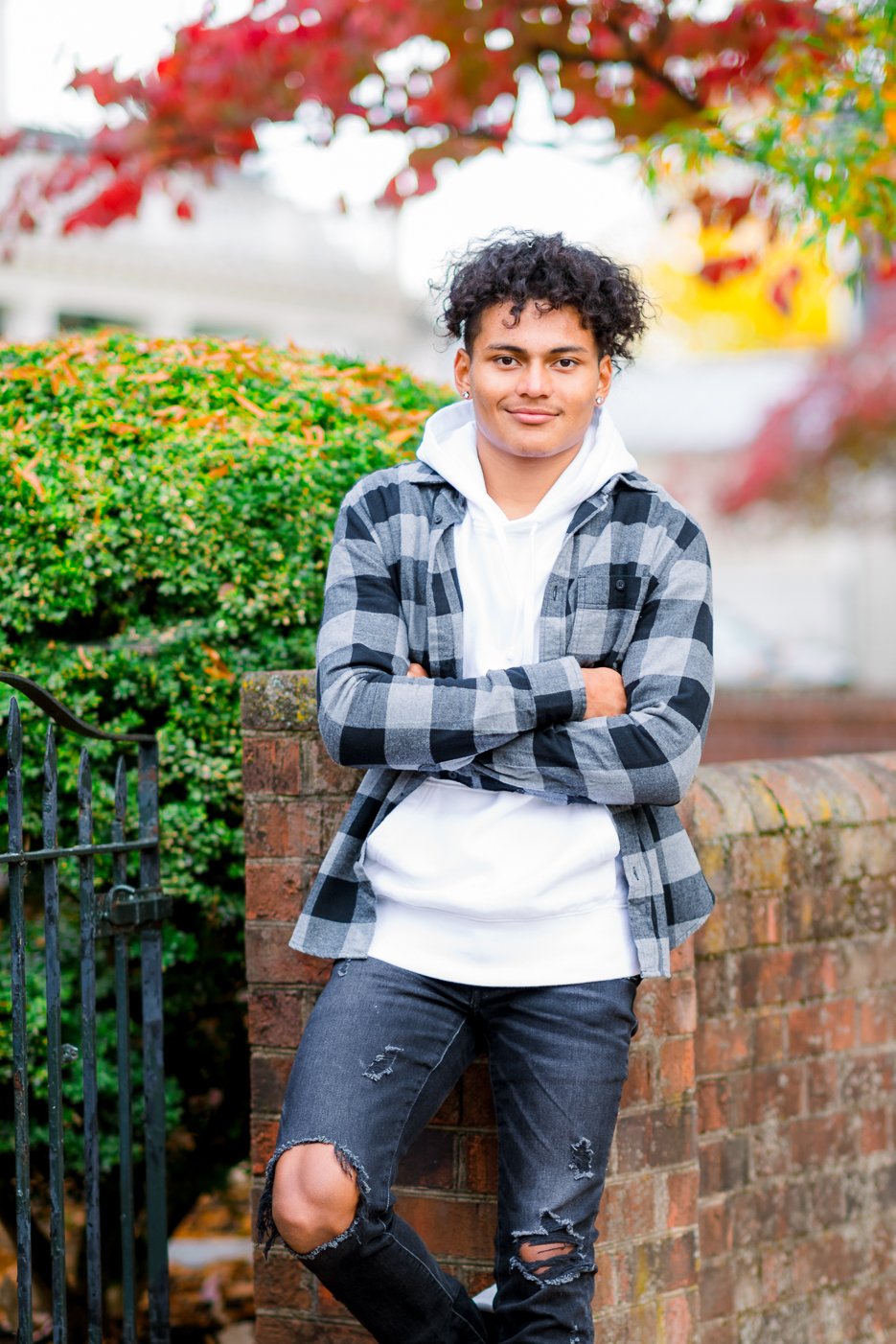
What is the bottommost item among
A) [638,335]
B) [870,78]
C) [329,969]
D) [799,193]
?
[329,969]

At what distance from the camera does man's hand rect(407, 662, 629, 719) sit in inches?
99.4

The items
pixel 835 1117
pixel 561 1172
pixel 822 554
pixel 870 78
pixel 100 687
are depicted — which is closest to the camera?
pixel 561 1172

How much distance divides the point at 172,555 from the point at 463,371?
2.81 feet

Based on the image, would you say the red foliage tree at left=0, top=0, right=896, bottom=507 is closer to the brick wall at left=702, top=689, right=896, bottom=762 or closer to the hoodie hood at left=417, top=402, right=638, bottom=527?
the hoodie hood at left=417, top=402, right=638, bottom=527

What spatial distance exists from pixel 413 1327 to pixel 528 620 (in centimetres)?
120

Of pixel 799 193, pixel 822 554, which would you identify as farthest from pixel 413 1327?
pixel 822 554

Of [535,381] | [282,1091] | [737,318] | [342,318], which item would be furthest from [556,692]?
[737,318]

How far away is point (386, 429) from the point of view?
3.54 metres

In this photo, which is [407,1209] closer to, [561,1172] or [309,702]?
[561,1172]

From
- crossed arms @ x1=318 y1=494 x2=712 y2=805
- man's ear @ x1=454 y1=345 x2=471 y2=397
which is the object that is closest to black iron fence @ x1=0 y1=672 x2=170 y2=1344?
crossed arms @ x1=318 y1=494 x2=712 y2=805

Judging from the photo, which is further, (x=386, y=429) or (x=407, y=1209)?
(x=386, y=429)

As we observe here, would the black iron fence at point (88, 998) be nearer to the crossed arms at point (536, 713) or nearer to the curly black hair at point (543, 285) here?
the crossed arms at point (536, 713)

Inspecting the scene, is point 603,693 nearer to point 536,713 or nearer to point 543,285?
point 536,713

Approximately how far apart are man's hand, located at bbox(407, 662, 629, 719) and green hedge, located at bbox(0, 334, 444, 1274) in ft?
3.30
